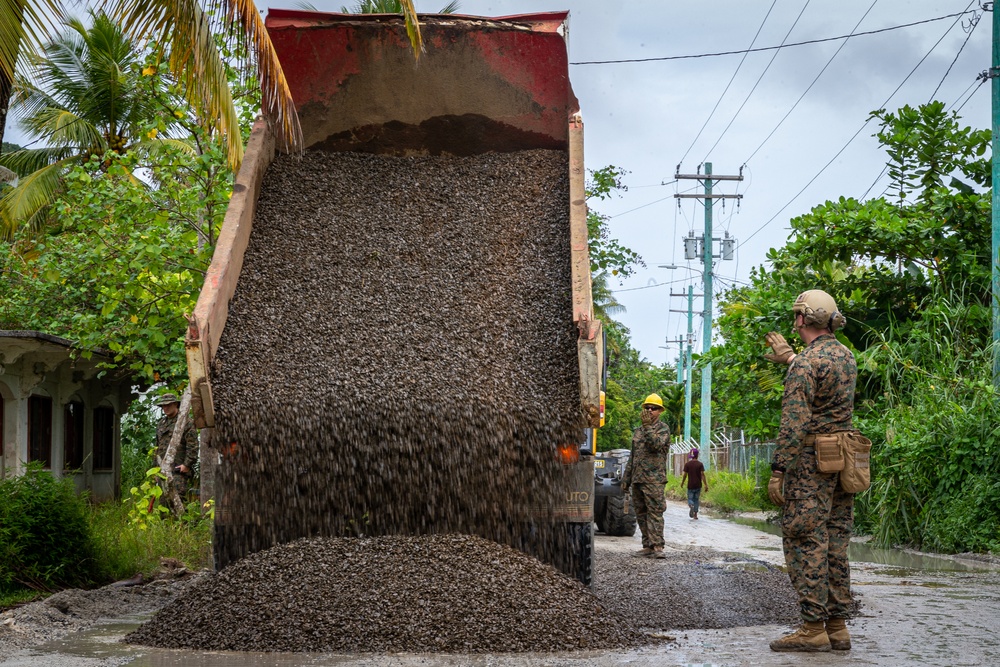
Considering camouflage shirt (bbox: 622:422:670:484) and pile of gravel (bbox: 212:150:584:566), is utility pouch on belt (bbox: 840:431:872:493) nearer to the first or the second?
pile of gravel (bbox: 212:150:584:566)

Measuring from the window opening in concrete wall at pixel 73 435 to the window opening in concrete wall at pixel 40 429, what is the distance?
65 cm

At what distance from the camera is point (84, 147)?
2136cm

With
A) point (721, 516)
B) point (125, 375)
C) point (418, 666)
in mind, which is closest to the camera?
→ point (418, 666)

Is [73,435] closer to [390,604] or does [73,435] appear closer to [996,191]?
[390,604]

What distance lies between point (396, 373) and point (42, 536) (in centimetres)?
288

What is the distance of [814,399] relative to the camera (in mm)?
5641

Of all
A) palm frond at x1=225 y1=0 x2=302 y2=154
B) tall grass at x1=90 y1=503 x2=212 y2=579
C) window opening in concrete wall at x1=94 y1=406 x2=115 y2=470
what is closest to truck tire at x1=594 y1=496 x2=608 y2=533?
tall grass at x1=90 y1=503 x2=212 y2=579

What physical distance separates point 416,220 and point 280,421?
2.61 metres

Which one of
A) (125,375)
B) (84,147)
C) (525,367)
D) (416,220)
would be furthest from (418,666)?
(84,147)

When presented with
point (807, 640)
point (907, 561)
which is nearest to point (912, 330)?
point (907, 561)

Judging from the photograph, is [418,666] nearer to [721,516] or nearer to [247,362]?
[247,362]

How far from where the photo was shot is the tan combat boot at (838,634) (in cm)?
538

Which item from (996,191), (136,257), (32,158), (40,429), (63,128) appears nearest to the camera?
(136,257)

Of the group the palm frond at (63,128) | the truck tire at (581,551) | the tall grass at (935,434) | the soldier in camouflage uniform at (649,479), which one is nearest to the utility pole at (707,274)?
the tall grass at (935,434)
